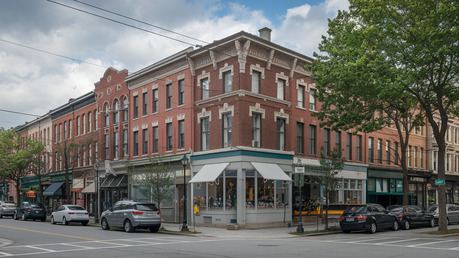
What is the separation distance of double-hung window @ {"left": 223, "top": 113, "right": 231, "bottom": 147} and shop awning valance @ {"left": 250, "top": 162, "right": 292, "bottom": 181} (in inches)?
87.7

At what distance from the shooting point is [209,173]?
94.8 feet

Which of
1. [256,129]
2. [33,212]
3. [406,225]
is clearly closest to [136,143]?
[33,212]

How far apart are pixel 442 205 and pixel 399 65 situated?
7577 millimetres

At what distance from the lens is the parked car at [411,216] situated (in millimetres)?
27297

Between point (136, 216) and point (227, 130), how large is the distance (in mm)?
8015

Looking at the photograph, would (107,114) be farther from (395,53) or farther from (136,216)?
(395,53)

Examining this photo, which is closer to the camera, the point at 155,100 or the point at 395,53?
the point at 395,53

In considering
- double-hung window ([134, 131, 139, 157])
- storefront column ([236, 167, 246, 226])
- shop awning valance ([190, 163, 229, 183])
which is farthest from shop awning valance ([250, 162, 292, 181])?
double-hung window ([134, 131, 139, 157])

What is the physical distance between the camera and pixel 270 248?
647 inches

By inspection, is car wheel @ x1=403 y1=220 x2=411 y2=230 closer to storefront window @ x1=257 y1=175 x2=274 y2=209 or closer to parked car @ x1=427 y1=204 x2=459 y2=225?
parked car @ x1=427 y1=204 x2=459 y2=225

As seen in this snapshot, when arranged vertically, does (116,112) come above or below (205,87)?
below

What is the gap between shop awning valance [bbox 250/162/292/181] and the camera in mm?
27880

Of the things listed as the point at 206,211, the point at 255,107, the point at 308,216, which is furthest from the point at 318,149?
the point at 206,211

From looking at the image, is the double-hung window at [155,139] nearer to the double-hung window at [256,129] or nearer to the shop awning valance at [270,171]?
the double-hung window at [256,129]
